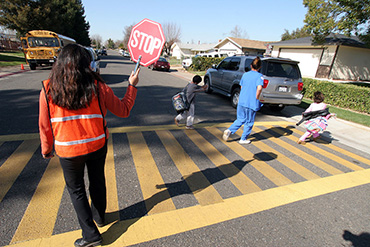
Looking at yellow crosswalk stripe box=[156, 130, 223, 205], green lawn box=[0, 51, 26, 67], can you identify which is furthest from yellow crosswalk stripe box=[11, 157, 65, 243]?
green lawn box=[0, 51, 26, 67]

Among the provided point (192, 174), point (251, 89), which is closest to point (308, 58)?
point (251, 89)

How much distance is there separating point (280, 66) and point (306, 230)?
→ 5734 millimetres

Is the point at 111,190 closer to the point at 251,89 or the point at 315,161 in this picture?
the point at 251,89

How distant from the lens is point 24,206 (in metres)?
2.53

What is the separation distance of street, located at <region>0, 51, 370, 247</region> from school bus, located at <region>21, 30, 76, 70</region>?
12691mm

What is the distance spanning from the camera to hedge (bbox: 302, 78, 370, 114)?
846cm

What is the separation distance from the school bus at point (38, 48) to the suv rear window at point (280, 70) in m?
14.8

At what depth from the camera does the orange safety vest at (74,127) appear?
1674 mm

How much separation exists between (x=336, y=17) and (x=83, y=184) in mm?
15036

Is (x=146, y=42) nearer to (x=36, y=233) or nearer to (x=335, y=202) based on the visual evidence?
(x=36, y=233)

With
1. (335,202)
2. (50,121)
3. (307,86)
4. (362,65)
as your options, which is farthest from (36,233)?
(362,65)

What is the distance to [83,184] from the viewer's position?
1.91 meters

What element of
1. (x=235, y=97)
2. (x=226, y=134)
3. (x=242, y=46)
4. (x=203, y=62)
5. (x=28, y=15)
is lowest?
(x=226, y=134)

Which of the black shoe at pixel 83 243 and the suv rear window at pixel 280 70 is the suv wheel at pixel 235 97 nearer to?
the suv rear window at pixel 280 70
